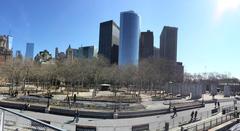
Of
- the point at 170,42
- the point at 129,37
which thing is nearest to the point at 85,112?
the point at 129,37

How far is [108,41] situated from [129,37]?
55.6 feet

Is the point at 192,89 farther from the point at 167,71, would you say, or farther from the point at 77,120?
the point at 77,120

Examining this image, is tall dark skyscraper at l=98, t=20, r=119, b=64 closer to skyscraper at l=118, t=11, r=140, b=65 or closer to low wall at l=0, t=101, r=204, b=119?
skyscraper at l=118, t=11, r=140, b=65

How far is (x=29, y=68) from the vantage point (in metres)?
69.5

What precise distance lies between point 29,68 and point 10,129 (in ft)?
212

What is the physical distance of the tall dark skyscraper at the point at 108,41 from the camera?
16875 centimetres

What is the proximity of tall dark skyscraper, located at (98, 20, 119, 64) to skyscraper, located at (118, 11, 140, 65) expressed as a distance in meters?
4.23

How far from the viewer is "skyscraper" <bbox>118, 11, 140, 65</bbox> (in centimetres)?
17612

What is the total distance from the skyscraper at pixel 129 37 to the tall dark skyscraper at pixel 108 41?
4230 mm

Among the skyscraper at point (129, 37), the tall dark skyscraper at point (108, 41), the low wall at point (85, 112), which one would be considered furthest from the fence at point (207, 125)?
the skyscraper at point (129, 37)

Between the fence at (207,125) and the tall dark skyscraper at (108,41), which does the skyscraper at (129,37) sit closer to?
the tall dark skyscraper at (108,41)

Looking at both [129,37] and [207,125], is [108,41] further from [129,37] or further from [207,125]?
[207,125]

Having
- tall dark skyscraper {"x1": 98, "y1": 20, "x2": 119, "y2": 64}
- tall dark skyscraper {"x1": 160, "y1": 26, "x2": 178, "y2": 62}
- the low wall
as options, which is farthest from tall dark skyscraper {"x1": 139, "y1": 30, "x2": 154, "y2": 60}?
the low wall

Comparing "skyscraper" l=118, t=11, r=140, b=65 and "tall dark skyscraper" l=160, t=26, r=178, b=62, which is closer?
"skyscraper" l=118, t=11, r=140, b=65
